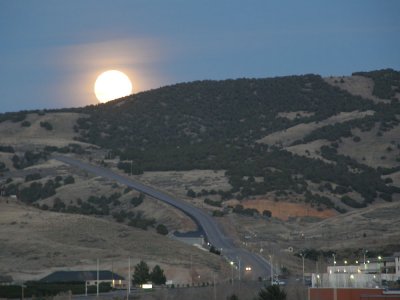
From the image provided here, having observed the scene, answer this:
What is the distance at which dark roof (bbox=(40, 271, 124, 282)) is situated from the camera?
12494cm

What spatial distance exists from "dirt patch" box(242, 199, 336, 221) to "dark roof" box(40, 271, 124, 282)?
2491 inches

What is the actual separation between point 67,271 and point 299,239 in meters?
40.9

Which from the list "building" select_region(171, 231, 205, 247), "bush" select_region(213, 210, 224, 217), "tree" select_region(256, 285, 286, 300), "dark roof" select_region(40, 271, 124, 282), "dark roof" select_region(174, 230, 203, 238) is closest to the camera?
"tree" select_region(256, 285, 286, 300)

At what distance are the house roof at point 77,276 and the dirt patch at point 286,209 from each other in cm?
6326

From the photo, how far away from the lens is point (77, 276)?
127 meters

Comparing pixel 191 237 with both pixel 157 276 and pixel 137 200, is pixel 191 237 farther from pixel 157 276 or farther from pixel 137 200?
pixel 157 276

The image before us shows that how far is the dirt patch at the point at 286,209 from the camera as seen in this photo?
190750mm

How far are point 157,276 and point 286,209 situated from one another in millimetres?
72107

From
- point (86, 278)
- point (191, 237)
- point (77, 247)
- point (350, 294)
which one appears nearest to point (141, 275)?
point (86, 278)

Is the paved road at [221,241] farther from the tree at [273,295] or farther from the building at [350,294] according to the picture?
the building at [350,294]

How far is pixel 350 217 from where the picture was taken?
178375 millimetres

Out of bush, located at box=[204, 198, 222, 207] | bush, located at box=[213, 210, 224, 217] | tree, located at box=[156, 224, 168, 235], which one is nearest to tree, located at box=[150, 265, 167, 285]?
tree, located at box=[156, 224, 168, 235]

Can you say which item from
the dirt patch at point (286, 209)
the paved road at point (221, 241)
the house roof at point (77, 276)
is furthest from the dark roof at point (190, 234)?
the house roof at point (77, 276)

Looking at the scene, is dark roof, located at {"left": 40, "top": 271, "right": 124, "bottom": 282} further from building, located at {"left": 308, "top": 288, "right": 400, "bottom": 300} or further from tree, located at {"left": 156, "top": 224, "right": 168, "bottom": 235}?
building, located at {"left": 308, "top": 288, "right": 400, "bottom": 300}
